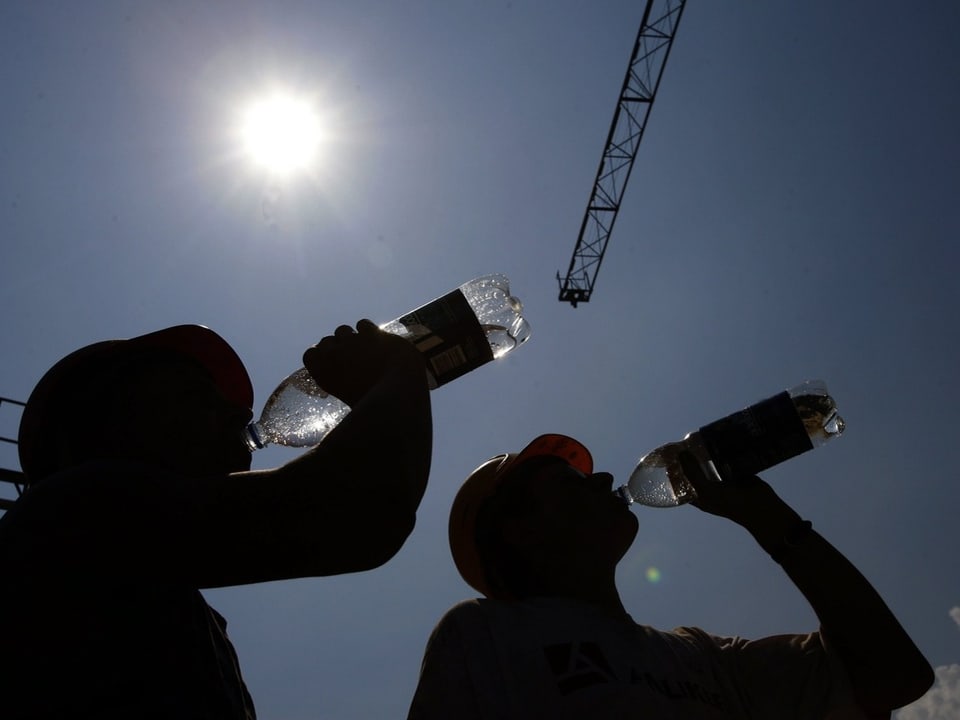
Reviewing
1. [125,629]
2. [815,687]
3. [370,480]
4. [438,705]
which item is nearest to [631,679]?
[438,705]

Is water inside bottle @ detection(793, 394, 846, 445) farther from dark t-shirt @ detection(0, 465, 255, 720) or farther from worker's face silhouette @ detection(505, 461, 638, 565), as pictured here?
dark t-shirt @ detection(0, 465, 255, 720)

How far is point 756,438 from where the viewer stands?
12.5 feet

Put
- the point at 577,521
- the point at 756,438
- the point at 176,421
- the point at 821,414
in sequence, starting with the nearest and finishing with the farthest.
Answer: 1. the point at 176,421
2. the point at 577,521
3. the point at 756,438
4. the point at 821,414

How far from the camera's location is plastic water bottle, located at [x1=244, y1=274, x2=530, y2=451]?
3.27m

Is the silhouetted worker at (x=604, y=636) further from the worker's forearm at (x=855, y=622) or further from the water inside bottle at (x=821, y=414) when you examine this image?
the water inside bottle at (x=821, y=414)

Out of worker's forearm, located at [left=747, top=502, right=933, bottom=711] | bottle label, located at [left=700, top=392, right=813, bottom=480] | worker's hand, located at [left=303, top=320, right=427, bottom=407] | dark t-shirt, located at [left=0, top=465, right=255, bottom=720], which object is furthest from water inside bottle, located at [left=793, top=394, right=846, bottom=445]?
dark t-shirt, located at [left=0, top=465, right=255, bottom=720]

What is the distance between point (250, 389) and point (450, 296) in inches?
40.1

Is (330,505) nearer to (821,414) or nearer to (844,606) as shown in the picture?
(844,606)

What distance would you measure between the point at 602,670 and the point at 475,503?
1.49 meters

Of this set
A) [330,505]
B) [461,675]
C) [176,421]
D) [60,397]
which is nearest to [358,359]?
[176,421]

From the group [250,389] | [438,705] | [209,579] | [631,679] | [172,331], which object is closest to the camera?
[209,579]

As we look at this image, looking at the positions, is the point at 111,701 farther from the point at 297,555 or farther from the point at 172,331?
the point at 172,331

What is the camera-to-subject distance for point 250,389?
10.4 feet

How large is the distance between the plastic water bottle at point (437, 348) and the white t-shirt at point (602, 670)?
108cm
